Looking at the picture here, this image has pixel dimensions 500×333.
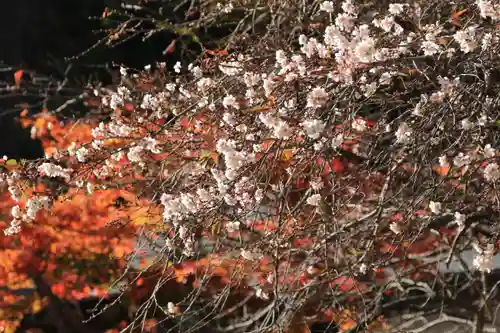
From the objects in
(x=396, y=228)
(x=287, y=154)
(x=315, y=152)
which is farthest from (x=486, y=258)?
(x=287, y=154)

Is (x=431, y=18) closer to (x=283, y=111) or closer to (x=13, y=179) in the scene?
(x=283, y=111)

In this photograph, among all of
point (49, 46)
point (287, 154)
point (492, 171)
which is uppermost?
point (492, 171)

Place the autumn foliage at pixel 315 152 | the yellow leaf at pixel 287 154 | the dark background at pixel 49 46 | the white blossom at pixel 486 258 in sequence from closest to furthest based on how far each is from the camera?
the autumn foliage at pixel 315 152 → the white blossom at pixel 486 258 → the yellow leaf at pixel 287 154 → the dark background at pixel 49 46

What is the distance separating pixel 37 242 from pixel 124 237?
33.5 inches

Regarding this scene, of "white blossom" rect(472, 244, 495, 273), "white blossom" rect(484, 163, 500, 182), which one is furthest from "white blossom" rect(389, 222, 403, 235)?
"white blossom" rect(484, 163, 500, 182)

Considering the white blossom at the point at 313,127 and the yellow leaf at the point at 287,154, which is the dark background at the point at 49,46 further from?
the white blossom at the point at 313,127

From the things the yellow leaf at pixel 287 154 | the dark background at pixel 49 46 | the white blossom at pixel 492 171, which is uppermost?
the white blossom at pixel 492 171

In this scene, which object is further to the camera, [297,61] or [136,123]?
[136,123]

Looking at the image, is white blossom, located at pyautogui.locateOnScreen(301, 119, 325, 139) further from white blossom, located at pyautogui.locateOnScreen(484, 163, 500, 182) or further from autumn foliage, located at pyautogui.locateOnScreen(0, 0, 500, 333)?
white blossom, located at pyautogui.locateOnScreen(484, 163, 500, 182)

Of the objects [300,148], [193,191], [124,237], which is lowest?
[124,237]

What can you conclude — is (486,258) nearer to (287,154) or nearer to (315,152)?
(315,152)

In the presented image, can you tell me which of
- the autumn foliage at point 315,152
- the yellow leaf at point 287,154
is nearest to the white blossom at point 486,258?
the autumn foliage at point 315,152

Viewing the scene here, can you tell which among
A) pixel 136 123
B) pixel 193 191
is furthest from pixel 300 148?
pixel 136 123

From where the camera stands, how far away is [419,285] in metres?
5.48
